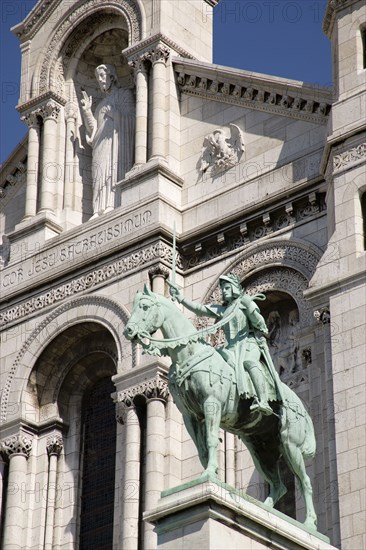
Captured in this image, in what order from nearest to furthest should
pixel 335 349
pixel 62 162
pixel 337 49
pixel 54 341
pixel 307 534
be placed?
pixel 307 534, pixel 335 349, pixel 337 49, pixel 54 341, pixel 62 162

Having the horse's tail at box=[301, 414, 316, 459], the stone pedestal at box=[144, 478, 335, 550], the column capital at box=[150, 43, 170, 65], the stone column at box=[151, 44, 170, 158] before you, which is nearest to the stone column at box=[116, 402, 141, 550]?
the horse's tail at box=[301, 414, 316, 459]

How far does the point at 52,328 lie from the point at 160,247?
115 inches

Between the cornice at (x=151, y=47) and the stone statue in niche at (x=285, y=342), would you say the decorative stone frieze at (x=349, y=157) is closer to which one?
the stone statue in niche at (x=285, y=342)

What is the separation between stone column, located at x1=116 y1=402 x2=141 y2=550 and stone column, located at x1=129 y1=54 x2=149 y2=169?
5.34m

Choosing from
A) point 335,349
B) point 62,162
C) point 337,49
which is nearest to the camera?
point 335,349

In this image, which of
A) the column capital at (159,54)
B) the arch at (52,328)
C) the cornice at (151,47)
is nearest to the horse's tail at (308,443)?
the arch at (52,328)

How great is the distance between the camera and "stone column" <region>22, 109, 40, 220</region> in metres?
36.5

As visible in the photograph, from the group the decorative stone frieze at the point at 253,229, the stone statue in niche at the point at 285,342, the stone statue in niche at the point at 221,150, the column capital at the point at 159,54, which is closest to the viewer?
the stone statue in niche at the point at 285,342

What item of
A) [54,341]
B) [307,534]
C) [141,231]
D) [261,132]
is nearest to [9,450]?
[54,341]

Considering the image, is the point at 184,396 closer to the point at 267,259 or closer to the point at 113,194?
the point at 267,259

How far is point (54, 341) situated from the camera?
3416 centimetres

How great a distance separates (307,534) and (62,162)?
45.9 feet

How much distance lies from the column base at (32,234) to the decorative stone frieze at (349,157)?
7.47 metres

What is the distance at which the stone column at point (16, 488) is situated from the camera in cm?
3262
